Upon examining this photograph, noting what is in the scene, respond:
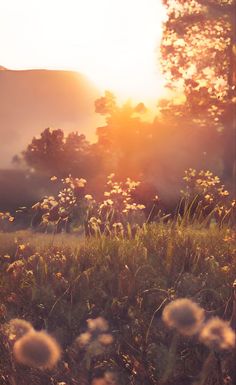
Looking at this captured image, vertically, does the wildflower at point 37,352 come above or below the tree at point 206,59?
below

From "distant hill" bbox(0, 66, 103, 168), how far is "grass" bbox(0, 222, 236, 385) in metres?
11.4

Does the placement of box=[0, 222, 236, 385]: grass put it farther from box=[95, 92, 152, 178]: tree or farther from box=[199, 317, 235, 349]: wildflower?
box=[95, 92, 152, 178]: tree

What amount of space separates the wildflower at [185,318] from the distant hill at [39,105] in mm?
14277

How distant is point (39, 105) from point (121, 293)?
16554 mm

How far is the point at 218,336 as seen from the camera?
328 centimetres

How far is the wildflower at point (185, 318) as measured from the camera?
10.7 feet

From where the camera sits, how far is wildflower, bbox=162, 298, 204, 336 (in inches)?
129

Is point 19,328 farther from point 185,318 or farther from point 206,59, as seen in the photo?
point 206,59

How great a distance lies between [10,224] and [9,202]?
191cm

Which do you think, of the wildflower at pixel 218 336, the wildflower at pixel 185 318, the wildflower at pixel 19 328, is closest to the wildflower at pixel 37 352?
the wildflower at pixel 19 328

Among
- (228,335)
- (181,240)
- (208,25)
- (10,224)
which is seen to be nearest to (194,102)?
(208,25)

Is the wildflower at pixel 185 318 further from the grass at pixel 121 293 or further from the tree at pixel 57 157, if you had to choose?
the tree at pixel 57 157

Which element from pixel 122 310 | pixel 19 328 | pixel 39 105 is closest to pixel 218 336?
pixel 19 328

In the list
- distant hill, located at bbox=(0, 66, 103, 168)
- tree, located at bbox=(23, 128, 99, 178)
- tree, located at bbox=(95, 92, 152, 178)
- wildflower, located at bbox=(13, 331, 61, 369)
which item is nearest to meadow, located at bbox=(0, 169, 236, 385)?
wildflower, located at bbox=(13, 331, 61, 369)
